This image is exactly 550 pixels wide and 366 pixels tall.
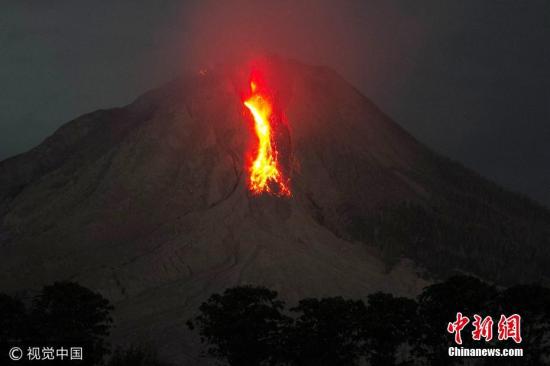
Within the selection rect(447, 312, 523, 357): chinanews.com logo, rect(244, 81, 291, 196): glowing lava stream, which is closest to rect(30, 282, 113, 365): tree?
rect(447, 312, 523, 357): chinanews.com logo

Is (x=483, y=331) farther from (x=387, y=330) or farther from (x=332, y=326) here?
(x=332, y=326)

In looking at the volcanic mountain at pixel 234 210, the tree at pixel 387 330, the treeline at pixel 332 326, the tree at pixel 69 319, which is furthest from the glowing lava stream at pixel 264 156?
the tree at pixel 69 319

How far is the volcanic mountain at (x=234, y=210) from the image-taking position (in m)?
110

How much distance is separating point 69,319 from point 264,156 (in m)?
60.5

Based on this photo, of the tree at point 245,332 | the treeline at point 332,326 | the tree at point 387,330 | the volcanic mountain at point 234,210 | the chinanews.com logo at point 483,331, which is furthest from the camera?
the volcanic mountain at point 234,210

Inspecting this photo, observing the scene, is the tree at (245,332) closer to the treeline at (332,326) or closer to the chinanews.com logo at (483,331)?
the treeline at (332,326)

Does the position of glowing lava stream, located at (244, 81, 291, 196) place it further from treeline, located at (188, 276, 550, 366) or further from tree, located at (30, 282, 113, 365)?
tree, located at (30, 282, 113, 365)

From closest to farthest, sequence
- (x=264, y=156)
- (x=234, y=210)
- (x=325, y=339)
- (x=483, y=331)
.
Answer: (x=483, y=331), (x=325, y=339), (x=234, y=210), (x=264, y=156)

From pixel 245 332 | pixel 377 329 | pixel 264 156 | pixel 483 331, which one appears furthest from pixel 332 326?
pixel 264 156

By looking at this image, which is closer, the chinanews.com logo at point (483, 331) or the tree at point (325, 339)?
the chinanews.com logo at point (483, 331)

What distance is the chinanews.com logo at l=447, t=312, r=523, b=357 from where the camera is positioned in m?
73.2

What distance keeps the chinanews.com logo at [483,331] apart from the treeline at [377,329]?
19.3 inches

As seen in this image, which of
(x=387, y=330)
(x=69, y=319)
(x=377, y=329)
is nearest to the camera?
(x=377, y=329)

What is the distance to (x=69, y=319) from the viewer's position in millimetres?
75875
